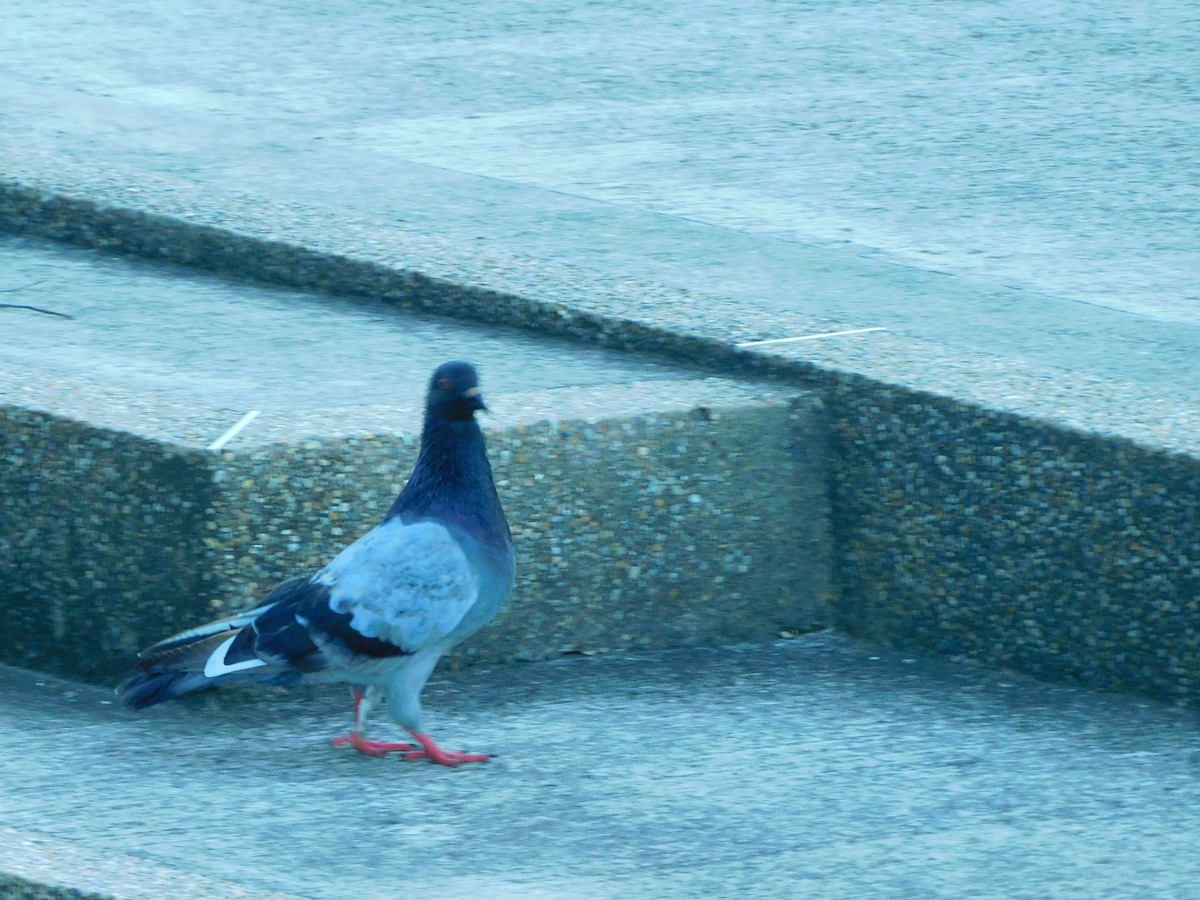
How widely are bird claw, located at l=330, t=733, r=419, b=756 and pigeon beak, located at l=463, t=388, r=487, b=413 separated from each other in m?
0.61

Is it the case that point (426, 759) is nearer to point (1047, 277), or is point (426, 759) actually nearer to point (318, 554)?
point (318, 554)

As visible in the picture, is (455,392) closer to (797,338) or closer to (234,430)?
(234,430)

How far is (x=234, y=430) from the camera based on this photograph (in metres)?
3.42

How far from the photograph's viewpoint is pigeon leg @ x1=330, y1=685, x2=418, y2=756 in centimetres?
322

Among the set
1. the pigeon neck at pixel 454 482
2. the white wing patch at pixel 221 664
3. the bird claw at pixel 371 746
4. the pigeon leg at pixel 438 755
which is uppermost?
the pigeon neck at pixel 454 482

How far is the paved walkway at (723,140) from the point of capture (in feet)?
14.8

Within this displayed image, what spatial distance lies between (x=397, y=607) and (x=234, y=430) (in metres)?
0.58

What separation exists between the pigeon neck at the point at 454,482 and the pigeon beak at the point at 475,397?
34mm

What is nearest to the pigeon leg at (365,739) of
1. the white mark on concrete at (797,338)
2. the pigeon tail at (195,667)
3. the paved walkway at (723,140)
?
the pigeon tail at (195,667)

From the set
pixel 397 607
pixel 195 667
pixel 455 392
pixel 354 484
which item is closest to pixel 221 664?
pixel 195 667

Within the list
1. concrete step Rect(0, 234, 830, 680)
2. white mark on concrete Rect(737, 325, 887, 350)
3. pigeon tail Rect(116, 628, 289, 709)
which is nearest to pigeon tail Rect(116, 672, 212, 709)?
pigeon tail Rect(116, 628, 289, 709)

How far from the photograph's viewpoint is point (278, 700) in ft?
11.3

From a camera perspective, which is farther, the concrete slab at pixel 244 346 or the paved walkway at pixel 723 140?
the paved walkway at pixel 723 140

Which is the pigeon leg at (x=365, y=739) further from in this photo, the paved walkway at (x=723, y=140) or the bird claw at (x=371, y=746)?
the paved walkway at (x=723, y=140)
